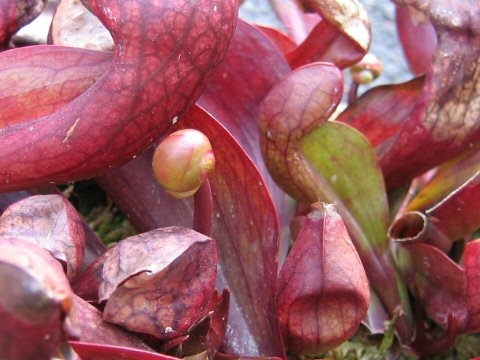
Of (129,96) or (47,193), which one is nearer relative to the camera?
(129,96)

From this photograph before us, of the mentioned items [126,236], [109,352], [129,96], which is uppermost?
[129,96]

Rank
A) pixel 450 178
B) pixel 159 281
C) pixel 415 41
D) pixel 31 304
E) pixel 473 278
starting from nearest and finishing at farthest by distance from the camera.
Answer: pixel 31 304 < pixel 159 281 < pixel 473 278 < pixel 450 178 < pixel 415 41

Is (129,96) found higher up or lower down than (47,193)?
higher up

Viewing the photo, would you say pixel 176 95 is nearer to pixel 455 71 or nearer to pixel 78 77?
pixel 78 77

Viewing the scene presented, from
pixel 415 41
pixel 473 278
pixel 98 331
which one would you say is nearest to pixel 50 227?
pixel 98 331

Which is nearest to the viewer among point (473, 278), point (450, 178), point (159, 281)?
point (159, 281)

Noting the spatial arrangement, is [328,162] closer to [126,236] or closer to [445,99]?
[445,99]

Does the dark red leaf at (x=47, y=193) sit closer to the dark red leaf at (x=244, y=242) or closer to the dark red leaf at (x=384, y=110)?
the dark red leaf at (x=244, y=242)
